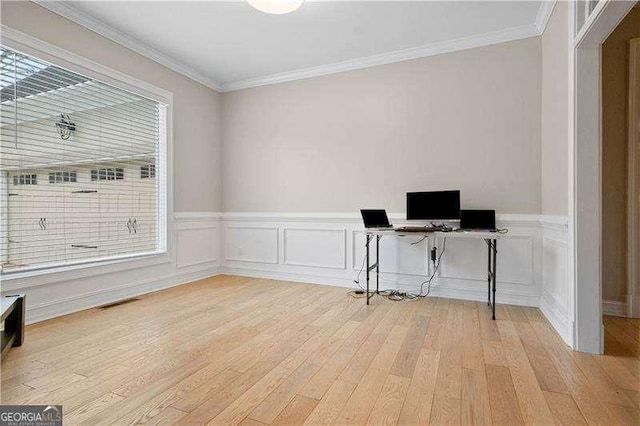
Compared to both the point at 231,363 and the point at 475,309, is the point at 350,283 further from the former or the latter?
the point at 231,363

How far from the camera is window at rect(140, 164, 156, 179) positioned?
3.79m

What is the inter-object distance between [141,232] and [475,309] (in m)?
3.80

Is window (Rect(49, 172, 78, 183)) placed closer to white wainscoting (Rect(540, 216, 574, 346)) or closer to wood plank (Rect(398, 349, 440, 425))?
wood plank (Rect(398, 349, 440, 425))

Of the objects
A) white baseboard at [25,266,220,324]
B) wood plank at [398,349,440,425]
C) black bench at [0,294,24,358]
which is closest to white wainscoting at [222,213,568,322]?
white baseboard at [25,266,220,324]

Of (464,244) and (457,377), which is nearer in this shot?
(457,377)

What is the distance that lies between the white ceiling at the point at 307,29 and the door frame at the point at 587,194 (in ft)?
3.79

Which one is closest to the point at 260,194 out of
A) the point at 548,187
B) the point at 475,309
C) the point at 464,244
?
the point at 464,244

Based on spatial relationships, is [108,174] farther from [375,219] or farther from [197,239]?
[375,219]

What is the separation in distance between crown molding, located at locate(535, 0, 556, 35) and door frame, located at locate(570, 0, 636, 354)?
0.78 metres

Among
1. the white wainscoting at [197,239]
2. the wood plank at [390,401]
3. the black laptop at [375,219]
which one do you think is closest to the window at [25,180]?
the white wainscoting at [197,239]

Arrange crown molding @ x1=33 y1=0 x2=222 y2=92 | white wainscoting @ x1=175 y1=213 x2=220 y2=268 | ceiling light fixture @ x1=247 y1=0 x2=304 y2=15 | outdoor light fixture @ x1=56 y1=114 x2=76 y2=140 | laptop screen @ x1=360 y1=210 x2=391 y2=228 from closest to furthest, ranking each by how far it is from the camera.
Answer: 1. ceiling light fixture @ x1=247 y1=0 x2=304 y2=15
2. crown molding @ x1=33 y1=0 x2=222 y2=92
3. outdoor light fixture @ x1=56 y1=114 x2=76 y2=140
4. laptop screen @ x1=360 y1=210 x2=391 y2=228
5. white wainscoting @ x1=175 y1=213 x2=220 y2=268

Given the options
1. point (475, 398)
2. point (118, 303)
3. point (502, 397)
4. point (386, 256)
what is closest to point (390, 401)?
point (475, 398)

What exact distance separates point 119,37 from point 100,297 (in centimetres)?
278

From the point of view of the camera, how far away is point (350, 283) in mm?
4016
